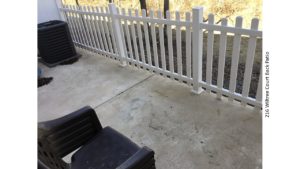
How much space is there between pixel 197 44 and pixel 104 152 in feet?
5.57

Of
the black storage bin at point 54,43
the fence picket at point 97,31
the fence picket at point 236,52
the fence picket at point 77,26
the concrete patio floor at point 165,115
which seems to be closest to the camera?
the concrete patio floor at point 165,115

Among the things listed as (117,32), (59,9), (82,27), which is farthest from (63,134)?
(59,9)

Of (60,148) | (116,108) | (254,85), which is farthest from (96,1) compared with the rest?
(60,148)

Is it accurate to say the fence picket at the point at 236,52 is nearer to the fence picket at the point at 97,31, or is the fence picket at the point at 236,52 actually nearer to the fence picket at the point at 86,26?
the fence picket at the point at 97,31

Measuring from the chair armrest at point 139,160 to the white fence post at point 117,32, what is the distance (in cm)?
277

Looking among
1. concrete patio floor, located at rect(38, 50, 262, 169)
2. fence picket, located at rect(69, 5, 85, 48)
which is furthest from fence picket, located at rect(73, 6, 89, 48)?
concrete patio floor, located at rect(38, 50, 262, 169)

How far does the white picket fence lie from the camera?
2395 millimetres

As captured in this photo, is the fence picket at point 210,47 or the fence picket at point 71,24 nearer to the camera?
the fence picket at point 210,47

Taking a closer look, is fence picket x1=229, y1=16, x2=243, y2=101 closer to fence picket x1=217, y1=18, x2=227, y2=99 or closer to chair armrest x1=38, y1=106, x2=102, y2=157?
fence picket x1=217, y1=18, x2=227, y2=99

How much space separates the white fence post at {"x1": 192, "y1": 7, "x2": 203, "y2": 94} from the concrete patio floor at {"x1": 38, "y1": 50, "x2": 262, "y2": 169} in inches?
6.1

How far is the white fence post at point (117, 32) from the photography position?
11.5 ft

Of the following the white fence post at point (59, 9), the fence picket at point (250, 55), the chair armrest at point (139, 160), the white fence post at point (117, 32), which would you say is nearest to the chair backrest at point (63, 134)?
the chair armrest at point (139, 160)

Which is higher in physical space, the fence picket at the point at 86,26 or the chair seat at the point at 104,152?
the fence picket at the point at 86,26
